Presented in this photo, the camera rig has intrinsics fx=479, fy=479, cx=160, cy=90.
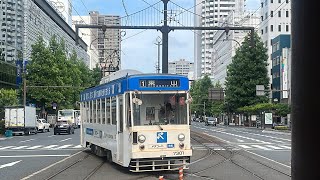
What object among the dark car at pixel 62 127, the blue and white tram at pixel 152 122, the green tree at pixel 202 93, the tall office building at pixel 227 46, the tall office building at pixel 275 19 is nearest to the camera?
the blue and white tram at pixel 152 122

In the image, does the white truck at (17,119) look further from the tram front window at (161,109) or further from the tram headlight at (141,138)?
the tram headlight at (141,138)

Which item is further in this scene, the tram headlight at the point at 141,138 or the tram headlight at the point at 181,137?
the tram headlight at the point at 181,137

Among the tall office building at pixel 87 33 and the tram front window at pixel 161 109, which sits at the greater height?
the tall office building at pixel 87 33

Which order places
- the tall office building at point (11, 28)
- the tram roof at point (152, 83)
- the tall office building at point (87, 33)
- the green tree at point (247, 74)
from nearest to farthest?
1. the tram roof at point (152, 83)
2. the tall office building at point (87, 33)
3. the tall office building at point (11, 28)
4. the green tree at point (247, 74)

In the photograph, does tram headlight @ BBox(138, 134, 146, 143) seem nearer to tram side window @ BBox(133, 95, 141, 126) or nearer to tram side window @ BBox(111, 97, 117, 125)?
tram side window @ BBox(133, 95, 141, 126)

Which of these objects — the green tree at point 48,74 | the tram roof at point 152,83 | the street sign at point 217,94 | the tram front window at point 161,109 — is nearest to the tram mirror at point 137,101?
the tram front window at point 161,109

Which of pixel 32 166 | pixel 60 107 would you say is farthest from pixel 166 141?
pixel 60 107

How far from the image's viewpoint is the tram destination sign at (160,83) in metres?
15.0

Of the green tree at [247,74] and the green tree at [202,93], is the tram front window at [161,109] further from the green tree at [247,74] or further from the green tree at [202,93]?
the green tree at [202,93]

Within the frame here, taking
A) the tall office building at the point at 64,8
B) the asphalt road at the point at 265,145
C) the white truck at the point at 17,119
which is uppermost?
the tall office building at the point at 64,8

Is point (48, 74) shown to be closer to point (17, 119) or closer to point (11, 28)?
point (11, 28)

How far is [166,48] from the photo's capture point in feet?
82.2

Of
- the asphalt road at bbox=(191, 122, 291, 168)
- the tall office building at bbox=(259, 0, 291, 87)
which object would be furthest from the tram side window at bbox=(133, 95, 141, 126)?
the tall office building at bbox=(259, 0, 291, 87)

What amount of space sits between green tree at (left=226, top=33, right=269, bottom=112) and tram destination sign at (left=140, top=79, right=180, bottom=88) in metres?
68.0
